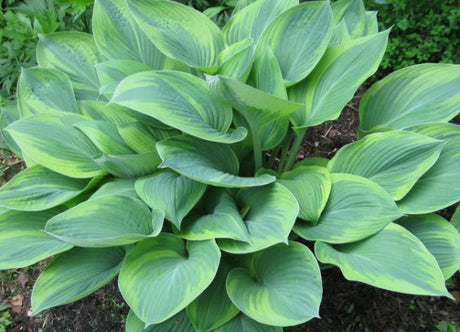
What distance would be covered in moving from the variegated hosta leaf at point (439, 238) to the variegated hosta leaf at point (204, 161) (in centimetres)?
56

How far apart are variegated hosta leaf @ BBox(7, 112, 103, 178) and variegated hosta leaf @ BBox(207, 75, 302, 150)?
0.59 m

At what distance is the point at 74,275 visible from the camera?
1567 millimetres

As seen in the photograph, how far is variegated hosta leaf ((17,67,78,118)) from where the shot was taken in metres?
1.89

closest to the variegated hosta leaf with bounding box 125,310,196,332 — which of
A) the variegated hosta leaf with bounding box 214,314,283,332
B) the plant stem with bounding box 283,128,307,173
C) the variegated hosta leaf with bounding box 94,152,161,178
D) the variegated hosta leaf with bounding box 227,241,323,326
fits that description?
the variegated hosta leaf with bounding box 214,314,283,332

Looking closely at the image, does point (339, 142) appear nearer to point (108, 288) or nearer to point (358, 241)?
point (358, 241)

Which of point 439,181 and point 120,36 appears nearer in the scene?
point 439,181

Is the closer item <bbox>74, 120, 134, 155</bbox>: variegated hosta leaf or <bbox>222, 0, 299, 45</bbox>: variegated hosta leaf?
<bbox>74, 120, 134, 155</bbox>: variegated hosta leaf

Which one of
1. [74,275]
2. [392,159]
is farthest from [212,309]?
[392,159]

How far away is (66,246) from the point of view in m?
1.53

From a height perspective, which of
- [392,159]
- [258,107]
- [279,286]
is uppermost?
[258,107]

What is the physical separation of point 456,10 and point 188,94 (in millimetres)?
1696

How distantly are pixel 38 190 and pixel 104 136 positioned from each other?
0.31 metres

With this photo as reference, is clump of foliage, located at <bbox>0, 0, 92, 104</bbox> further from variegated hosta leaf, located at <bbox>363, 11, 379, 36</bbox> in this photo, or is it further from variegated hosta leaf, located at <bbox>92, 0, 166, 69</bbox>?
variegated hosta leaf, located at <bbox>363, 11, 379, 36</bbox>

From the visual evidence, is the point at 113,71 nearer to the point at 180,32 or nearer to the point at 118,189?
the point at 180,32
